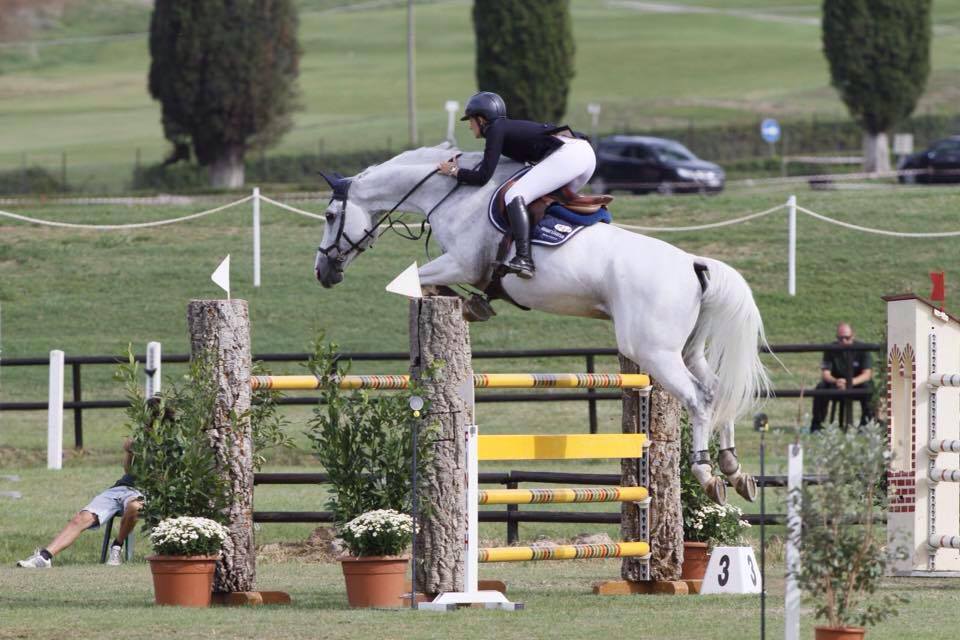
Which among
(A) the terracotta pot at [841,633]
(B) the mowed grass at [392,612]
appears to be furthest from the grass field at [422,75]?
(A) the terracotta pot at [841,633]

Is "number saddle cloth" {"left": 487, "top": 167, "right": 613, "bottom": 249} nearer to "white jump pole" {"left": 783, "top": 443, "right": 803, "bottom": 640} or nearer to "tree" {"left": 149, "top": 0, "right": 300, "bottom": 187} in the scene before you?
"white jump pole" {"left": 783, "top": 443, "right": 803, "bottom": 640}

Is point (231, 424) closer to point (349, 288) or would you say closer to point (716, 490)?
point (716, 490)

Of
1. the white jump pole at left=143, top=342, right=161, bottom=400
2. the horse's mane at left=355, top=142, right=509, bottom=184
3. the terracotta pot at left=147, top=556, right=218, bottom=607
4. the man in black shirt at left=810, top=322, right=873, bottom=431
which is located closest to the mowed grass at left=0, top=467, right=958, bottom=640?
the terracotta pot at left=147, top=556, right=218, bottom=607

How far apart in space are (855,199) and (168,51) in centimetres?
1600

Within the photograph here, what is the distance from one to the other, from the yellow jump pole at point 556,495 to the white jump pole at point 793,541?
2.04 meters

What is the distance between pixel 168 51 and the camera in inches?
1378

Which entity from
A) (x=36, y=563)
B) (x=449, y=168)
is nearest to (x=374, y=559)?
(x=449, y=168)

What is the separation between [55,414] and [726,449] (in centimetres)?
810

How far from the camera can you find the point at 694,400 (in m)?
8.53

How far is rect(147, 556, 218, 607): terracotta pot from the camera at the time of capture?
827cm

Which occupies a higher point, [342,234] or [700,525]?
[342,234]

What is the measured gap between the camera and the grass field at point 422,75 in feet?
172

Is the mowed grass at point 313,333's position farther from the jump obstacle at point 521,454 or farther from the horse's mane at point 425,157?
the horse's mane at point 425,157

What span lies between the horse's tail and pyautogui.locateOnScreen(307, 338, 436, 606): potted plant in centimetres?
150
